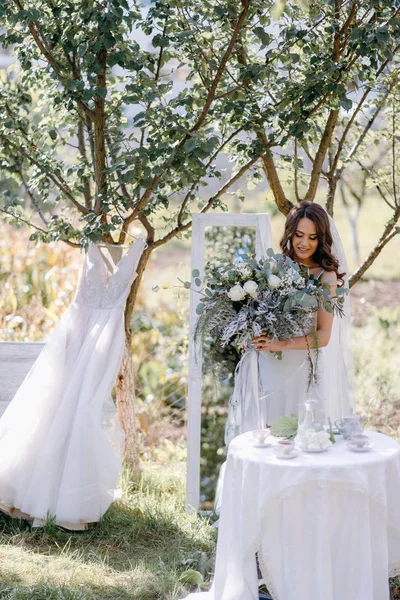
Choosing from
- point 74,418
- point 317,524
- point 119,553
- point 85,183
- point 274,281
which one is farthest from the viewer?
point 85,183

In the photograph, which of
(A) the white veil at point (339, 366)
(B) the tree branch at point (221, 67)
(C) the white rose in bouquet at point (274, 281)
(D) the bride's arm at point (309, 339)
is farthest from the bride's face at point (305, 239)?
(B) the tree branch at point (221, 67)

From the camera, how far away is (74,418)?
4500mm

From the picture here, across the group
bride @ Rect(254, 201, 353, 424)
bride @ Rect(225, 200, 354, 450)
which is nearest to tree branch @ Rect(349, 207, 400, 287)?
bride @ Rect(225, 200, 354, 450)

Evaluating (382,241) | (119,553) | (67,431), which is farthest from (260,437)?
(382,241)

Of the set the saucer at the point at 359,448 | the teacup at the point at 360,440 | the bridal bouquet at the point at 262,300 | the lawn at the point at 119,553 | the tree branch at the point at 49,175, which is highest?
the tree branch at the point at 49,175

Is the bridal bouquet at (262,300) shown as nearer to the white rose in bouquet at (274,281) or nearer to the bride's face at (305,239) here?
the white rose in bouquet at (274,281)

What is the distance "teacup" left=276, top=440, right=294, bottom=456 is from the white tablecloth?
0.04 metres

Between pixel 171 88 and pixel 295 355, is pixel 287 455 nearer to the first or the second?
pixel 295 355

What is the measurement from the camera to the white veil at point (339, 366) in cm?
449

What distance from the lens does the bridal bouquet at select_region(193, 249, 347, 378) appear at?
370 cm

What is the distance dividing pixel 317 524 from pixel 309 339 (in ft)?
3.63

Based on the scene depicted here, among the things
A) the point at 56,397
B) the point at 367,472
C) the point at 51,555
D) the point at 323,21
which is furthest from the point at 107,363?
the point at 323,21

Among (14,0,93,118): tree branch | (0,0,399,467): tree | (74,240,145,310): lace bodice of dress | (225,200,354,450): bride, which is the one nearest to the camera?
(225,200,354,450): bride

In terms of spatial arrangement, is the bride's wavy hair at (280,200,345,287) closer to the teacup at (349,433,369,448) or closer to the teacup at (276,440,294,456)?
the teacup at (349,433,369,448)
